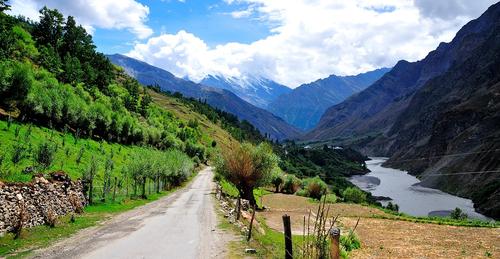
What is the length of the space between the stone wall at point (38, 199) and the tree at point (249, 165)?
22.8 m

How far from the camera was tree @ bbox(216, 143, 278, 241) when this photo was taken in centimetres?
5956

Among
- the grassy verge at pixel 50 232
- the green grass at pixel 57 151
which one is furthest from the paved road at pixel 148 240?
the green grass at pixel 57 151

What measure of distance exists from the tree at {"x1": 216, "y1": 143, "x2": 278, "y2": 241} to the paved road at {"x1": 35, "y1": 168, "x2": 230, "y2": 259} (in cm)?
1781

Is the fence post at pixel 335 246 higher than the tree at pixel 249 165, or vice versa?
the tree at pixel 249 165

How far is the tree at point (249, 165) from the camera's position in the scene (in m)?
59.6

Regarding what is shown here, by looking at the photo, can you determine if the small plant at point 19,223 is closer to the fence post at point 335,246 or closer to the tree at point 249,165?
the fence post at point 335,246

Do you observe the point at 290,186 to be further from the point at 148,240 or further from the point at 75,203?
the point at 148,240

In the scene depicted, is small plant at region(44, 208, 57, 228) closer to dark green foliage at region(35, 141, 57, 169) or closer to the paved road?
the paved road

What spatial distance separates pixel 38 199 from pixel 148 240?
9101 mm

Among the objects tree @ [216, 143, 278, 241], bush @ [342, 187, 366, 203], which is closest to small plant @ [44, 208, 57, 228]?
tree @ [216, 143, 278, 241]

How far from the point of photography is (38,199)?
30922 millimetres

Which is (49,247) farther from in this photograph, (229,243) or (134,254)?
(229,243)

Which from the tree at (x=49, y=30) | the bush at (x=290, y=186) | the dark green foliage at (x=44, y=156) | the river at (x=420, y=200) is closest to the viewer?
the dark green foliage at (x=44, y=156)

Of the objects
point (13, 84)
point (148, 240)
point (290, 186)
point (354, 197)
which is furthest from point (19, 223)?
point (290, 186)
